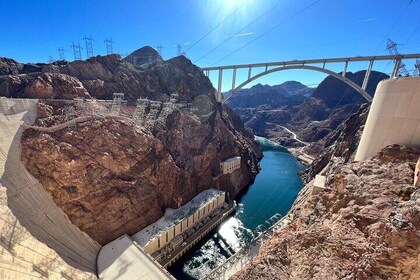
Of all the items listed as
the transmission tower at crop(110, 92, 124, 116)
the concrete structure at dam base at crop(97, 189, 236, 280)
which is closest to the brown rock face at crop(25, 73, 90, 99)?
the transmission tower at crop(110, 92, 124, 116)

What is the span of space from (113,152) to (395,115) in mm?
31278

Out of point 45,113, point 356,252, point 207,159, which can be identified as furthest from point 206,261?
point 45,113

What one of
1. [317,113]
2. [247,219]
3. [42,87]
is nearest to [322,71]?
[247,219]

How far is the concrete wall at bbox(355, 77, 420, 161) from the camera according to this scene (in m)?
11.3

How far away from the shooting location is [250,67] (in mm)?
63031

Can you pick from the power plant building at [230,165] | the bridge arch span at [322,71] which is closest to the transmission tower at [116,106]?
the power plant building at [230,165]

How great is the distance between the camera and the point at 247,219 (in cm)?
4094

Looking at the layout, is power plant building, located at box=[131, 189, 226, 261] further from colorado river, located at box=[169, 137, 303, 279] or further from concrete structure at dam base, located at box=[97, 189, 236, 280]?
colorado river, located at box=[169, 137, 303, 279]

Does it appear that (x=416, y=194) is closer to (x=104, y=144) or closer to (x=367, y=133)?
(x=367, y=133)

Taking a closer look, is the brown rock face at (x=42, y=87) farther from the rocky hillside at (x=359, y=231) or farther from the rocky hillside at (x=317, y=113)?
the rocky hillside at (x=317, y=113)

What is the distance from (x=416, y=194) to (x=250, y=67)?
5997 cm

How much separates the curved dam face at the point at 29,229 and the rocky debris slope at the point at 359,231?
20.7 meters

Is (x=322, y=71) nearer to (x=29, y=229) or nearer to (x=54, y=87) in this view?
(x=54, y=87)

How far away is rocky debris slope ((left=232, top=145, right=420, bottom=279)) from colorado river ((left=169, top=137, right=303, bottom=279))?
22.5m
